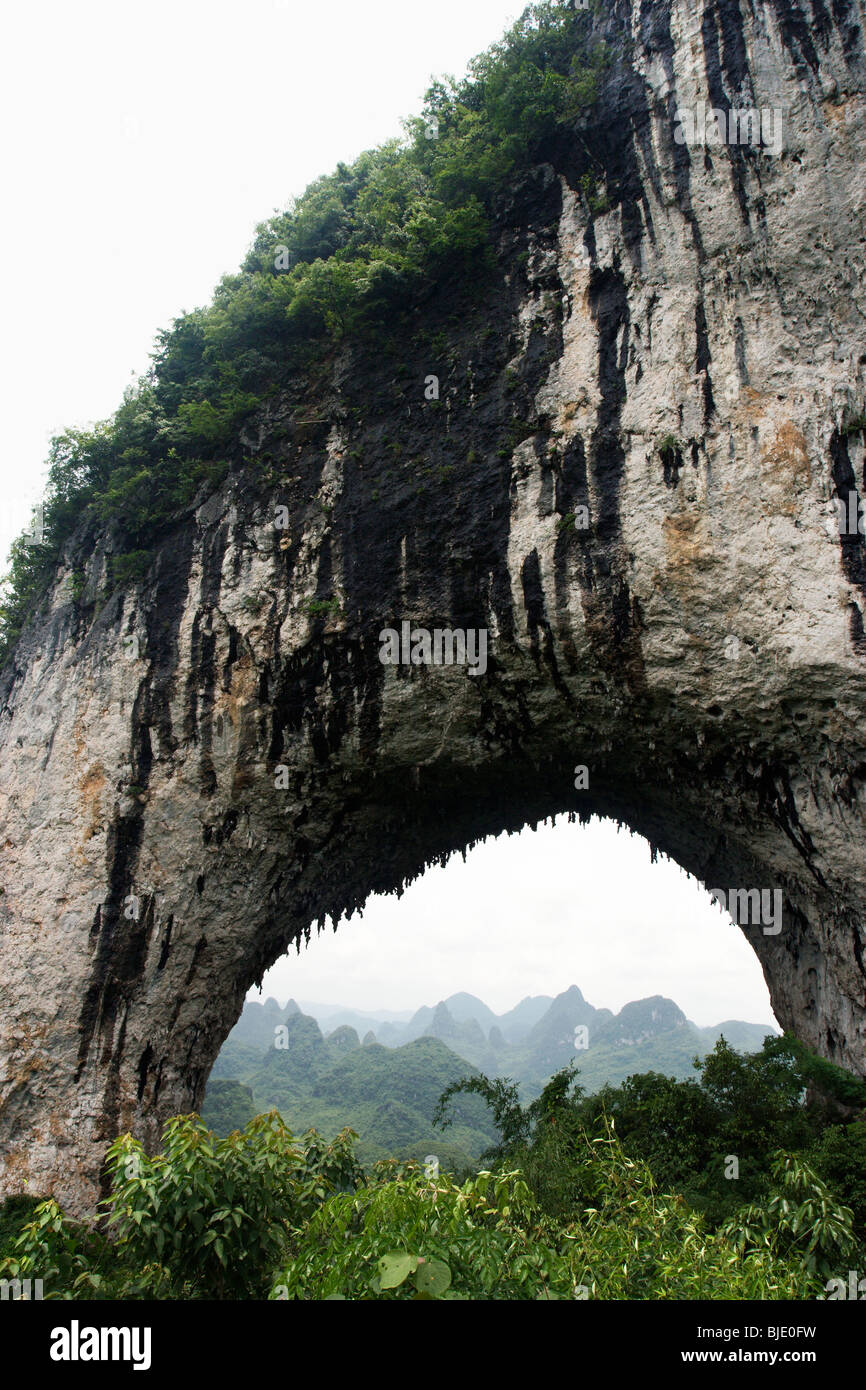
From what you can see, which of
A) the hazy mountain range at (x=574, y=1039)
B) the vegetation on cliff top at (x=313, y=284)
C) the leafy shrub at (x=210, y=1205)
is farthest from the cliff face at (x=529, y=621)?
the hazy mountain range at (x=574, y=1039)

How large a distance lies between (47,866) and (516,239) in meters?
12.0

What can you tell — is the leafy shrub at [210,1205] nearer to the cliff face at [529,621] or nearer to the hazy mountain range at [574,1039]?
the cliff face at [529,621]

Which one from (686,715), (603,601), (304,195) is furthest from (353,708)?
(304,195)

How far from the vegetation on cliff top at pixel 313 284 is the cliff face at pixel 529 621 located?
55 cm

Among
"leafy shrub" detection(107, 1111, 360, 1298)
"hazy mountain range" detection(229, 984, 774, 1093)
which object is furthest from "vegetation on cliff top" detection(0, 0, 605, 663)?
"hazy mountain range" detection(229, 984, 774, 1093)

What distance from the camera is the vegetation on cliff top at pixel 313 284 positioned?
1162 cm

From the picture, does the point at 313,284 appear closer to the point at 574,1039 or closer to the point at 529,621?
the point at 529,621

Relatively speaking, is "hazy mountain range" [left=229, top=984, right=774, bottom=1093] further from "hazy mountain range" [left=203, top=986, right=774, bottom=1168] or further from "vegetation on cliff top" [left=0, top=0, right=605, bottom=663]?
"vegetation on cliff top" [left=0, top=0, right=605, bottom=663]

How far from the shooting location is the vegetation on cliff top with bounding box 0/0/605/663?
458 inches

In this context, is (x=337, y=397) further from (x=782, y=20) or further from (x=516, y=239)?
(x=782, y=20)

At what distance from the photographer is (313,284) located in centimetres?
1192

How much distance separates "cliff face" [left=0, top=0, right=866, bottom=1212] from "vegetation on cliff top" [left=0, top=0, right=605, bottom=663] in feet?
1.81

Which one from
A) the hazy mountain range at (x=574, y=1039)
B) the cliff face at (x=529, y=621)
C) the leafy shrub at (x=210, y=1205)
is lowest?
the hazy mountain range at (x=574, y=1039)
